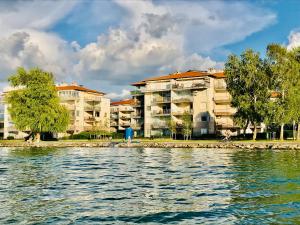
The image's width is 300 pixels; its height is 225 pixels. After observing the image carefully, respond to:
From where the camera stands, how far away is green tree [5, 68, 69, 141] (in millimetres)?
94250

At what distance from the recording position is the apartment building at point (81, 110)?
137m

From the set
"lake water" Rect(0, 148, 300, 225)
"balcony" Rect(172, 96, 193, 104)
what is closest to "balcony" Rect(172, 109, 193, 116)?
"balcony" Rect(172, 96, 193, 104)

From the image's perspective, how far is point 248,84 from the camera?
84938mm

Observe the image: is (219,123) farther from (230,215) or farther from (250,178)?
(230,215)

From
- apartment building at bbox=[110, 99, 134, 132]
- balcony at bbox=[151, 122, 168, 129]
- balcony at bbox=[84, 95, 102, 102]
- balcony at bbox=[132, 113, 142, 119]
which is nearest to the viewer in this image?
balcony at bbox=[151, 122, 168, 129]

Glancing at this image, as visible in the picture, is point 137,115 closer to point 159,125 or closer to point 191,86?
point 159,125

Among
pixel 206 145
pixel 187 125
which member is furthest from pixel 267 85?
pixel 187 125

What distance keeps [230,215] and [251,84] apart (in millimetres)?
71386

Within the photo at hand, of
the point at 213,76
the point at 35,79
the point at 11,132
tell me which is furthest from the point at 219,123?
the point at 11,132

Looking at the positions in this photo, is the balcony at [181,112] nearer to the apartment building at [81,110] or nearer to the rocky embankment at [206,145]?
the apartment building at [81,110]

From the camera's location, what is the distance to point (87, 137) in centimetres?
12262

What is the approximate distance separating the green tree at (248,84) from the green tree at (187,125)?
20411mm

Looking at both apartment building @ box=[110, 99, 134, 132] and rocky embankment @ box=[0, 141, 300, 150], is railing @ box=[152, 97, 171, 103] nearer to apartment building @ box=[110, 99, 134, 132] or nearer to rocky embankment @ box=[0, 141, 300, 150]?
rocky embankment @ box=[0, 141, 300, 150]

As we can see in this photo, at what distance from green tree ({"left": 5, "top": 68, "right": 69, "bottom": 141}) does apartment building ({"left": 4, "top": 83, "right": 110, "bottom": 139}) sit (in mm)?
Result: 34439
